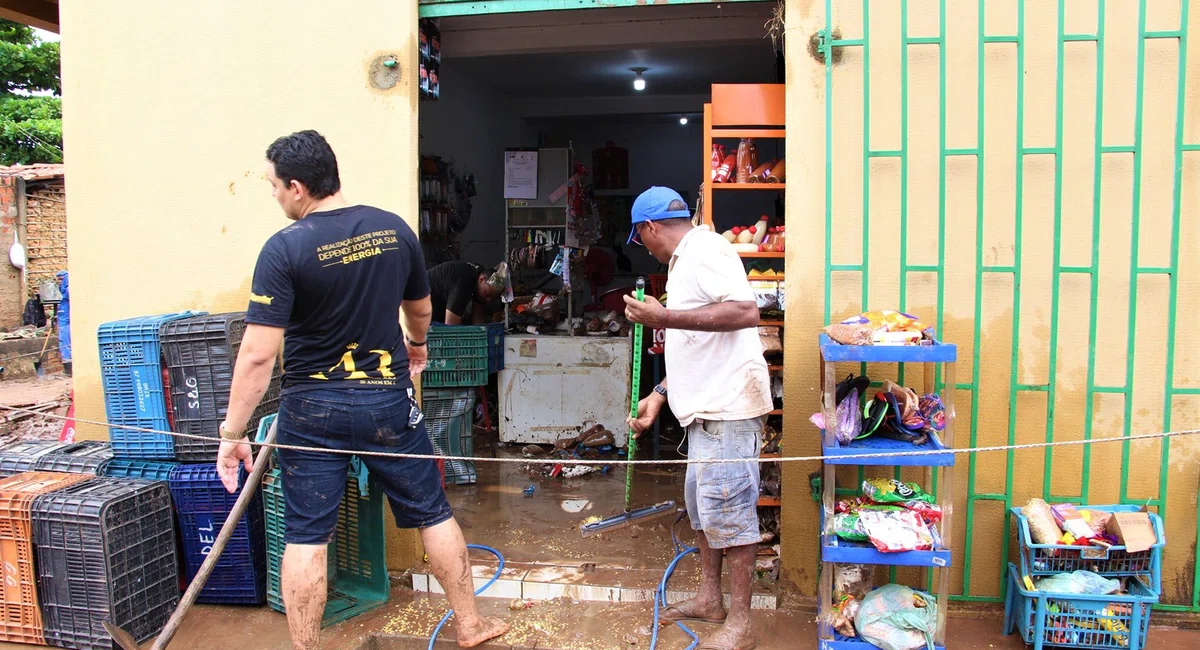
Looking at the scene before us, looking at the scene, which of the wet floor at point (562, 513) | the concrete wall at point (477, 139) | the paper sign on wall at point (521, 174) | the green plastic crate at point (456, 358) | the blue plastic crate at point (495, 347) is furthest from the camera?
the concrete wall at point (477, 139)

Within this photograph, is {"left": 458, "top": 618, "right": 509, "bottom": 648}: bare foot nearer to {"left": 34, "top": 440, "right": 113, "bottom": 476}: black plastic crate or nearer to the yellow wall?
the yellow wall

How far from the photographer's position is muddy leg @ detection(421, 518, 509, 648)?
11.9 ft

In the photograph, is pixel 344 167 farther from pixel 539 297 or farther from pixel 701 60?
pixel 701 60

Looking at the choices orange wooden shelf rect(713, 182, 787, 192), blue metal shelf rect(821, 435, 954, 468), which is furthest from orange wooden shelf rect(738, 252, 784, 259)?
blue metal shelf rect(821, 435, 954, 468)

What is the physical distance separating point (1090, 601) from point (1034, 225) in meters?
1.67

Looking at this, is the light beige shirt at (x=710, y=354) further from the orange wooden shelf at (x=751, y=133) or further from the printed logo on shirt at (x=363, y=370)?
the printed logo on shirt at (x=363, y=370)

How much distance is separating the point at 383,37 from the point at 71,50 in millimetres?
1879

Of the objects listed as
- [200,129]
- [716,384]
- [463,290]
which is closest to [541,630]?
[716,384]

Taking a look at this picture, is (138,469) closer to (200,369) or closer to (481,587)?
(200,369)

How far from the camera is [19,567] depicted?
13.0 feet

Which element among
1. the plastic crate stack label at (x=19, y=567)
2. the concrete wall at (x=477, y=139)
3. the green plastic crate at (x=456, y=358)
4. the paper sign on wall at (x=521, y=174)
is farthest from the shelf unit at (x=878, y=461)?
the concrete wall at (x=477, y=139)

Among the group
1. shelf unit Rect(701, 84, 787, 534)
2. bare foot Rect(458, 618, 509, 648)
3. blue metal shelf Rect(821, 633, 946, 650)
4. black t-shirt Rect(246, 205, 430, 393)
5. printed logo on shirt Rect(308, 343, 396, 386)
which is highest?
shelf unit Rect(701, 84, 787, 534)

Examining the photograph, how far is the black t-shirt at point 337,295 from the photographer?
326 cm

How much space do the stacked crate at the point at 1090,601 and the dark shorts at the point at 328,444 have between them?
2.71 m
